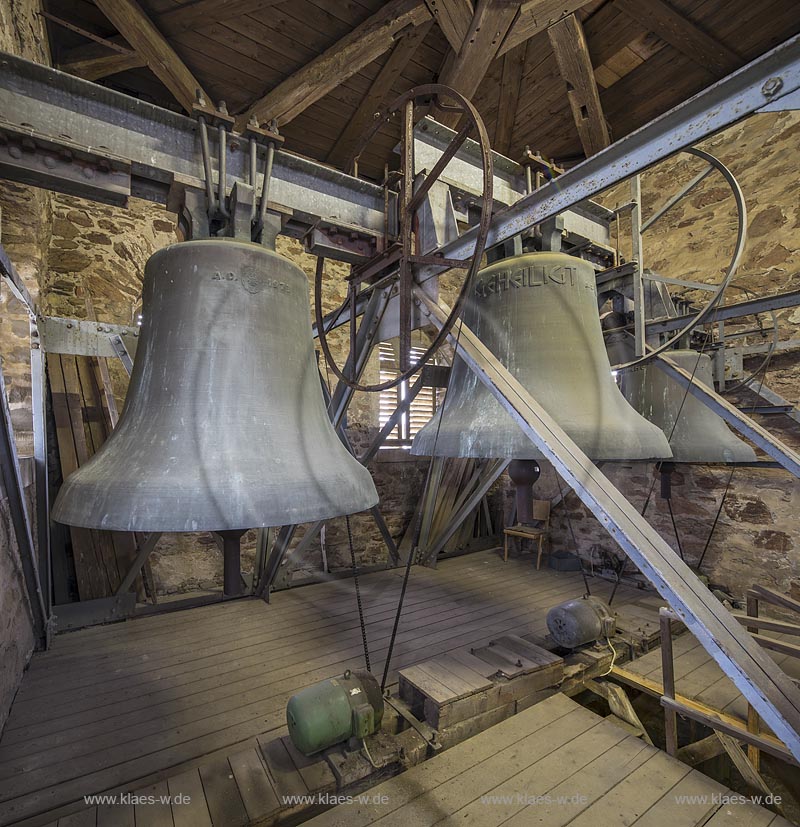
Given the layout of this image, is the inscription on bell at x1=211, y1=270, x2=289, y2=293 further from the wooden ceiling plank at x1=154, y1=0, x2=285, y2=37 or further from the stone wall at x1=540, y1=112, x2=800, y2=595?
the stone wall at x1=540, y1=112, x2=800, y2=595

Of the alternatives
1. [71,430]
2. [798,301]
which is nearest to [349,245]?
[798,301]

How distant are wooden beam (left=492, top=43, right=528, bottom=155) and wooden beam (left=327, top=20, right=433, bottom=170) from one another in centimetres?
76

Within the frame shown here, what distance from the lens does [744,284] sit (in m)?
3.91

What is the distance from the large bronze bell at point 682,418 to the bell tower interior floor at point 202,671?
1.69 metres

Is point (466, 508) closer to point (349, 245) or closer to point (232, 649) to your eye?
point (232, 649)

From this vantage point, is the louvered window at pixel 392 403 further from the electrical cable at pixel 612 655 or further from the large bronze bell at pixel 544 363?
the large bronze bell at pixel 544 363

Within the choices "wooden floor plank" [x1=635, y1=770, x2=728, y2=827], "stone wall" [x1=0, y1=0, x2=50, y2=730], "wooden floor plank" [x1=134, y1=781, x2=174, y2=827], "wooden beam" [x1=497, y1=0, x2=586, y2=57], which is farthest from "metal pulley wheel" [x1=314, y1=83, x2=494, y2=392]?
"stone wall" [x1=0, y1=0, x2=50, y2=730]

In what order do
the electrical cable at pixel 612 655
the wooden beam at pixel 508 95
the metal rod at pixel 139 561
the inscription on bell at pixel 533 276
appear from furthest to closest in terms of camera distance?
the wooden beam at pixel 508 95
the metal rod at pixel 139 561
the electrical cable at pixel 612 655
the inscription on bell at pixel 533 276

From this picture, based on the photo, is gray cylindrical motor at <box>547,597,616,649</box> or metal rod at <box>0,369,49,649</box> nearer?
metal rod at <box>0,369,49,649</box>

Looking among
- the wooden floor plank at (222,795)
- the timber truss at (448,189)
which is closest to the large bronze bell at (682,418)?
the timber truss at (448,189)

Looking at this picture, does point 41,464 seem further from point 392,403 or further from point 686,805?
point 686,805

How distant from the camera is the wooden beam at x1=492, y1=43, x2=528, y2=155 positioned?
354 centimetres

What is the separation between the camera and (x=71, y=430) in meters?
3.67

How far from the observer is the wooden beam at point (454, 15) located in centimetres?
247
